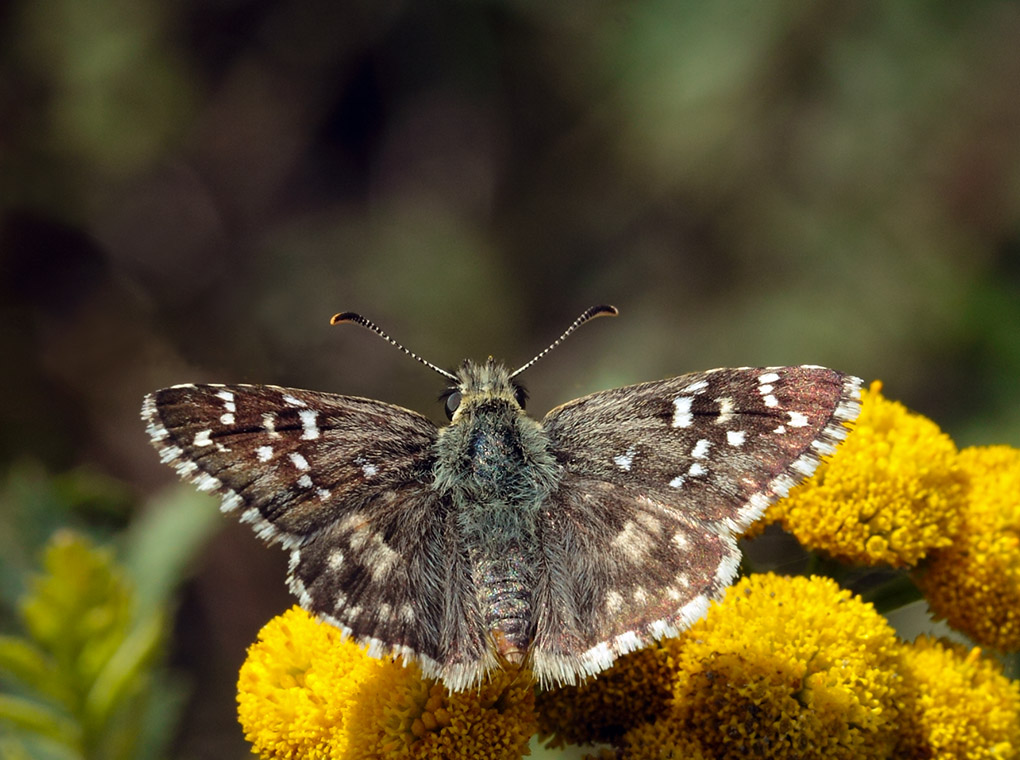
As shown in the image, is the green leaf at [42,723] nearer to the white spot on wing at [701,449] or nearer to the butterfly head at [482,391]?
the butterfly head at [482,391]

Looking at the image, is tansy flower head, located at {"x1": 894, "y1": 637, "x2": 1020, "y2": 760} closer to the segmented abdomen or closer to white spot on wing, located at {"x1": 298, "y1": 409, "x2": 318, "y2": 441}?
the segmented abdomen

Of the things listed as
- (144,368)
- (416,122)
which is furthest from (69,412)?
(416,122)

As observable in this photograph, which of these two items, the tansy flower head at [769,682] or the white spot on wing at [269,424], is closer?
the tansy flower head at [769,682]

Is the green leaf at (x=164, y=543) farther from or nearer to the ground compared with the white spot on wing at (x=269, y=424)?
farther from the ground

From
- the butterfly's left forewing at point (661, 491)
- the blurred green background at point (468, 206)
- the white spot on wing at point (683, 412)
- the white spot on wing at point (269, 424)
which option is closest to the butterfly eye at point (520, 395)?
the butterfly's left forewing at point (661, 491)

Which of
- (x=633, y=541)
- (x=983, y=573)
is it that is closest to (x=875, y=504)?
(x=983, y=573)

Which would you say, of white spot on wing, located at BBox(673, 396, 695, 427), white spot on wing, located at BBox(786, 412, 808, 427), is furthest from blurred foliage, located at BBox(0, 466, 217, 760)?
white spot on wing, located at BBox(786, 412, 808, 427)
